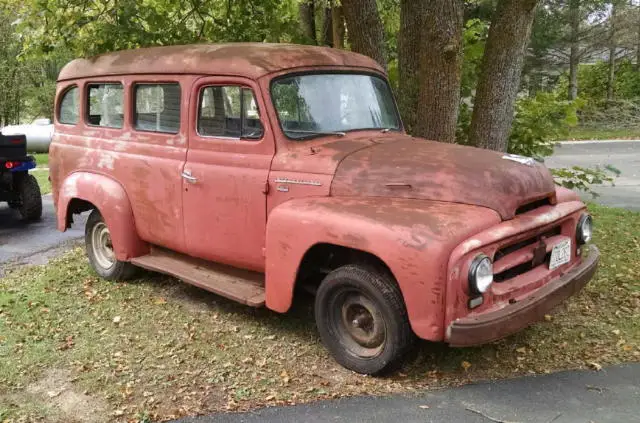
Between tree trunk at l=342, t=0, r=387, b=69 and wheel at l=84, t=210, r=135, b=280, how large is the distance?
11.2ft

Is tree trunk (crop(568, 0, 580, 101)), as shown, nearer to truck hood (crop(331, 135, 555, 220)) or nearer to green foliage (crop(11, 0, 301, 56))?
green foliage (crop(11, 0, 301, 56))

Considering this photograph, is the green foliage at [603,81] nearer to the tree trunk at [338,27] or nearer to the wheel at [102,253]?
the tree trunk at [338,27]

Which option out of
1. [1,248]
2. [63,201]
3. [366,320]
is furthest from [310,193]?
[1,248]

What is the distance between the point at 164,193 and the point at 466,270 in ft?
9.22

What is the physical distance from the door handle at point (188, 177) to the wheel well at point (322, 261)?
49.0 inches

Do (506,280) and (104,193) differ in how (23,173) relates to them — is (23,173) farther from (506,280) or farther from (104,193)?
(506,280)

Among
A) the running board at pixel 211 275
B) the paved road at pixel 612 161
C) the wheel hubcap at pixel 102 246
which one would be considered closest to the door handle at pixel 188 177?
the running board at pixel 211 275

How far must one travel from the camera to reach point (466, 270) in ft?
11.1

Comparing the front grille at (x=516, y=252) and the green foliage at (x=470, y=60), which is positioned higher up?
the green foliage at (x=470, y=60)

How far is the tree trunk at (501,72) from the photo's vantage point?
630 centimetres

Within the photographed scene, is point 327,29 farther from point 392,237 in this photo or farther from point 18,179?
point 392,237

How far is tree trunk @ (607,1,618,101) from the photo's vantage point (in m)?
23.6

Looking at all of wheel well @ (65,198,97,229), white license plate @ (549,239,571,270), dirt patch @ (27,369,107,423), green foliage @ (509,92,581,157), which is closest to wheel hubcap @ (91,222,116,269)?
wheel well @ (65,198,97,229)

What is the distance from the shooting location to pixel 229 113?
481 centimetres
